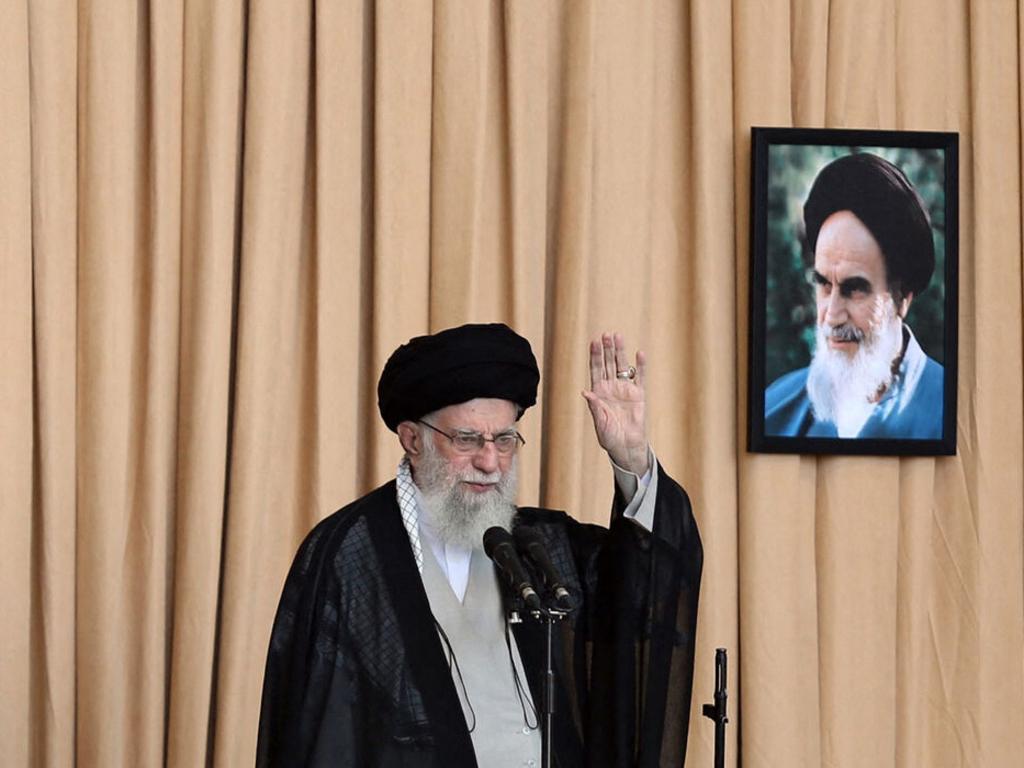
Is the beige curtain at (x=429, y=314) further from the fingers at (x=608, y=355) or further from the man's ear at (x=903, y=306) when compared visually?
the fingers at (x=608, y=355)

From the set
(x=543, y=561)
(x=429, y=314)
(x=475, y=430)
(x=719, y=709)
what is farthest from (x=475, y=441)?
(x=429, y=314)

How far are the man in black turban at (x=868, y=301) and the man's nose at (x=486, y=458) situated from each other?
58.9 inches

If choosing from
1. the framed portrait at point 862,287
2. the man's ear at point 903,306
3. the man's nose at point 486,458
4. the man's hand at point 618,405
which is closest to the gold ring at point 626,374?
the man's hand at point 618,405

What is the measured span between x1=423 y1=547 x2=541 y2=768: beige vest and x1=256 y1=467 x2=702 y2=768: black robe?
0.05 meters

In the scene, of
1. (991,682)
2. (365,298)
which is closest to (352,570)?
(365,298)

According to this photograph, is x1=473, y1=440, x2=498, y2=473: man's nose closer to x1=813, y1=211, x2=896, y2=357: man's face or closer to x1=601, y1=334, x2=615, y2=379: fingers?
x1=601, y1=334, x2=615, y2=379: fingers

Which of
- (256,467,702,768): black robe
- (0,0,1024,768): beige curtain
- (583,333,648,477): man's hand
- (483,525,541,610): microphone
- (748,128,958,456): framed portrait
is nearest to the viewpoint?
(483,525,541,610): microphone

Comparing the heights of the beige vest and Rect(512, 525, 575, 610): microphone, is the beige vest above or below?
below

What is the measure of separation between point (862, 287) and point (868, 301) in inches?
1.7

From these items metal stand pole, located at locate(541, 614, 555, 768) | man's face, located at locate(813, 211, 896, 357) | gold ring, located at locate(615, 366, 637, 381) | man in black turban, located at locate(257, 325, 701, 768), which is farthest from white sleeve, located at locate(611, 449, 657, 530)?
man's face, located at locate(813, 211, 896, 357)

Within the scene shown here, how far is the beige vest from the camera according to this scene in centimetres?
294

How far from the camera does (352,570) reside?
297 centimetres

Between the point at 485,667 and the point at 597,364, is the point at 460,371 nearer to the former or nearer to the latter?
the point at 597,364

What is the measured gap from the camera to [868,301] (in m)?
4.31
